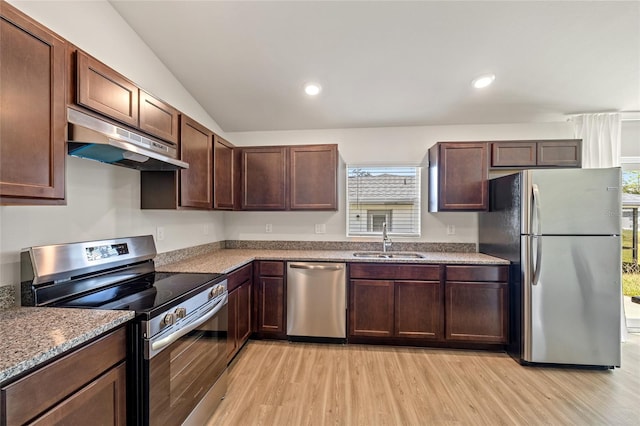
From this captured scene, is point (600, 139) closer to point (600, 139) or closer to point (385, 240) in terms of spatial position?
point (600, 139)

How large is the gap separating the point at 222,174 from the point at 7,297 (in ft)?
6.12

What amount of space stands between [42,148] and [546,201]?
3420 millimetres

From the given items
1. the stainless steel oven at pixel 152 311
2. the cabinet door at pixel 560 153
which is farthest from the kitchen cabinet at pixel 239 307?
the cabinet door at pixel 560 153

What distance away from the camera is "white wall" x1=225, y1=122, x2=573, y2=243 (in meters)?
3.32

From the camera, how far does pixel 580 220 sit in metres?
2.38

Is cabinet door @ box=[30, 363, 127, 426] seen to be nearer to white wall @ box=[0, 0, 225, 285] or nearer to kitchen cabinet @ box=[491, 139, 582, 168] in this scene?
white wall @ box=[0, 0, 225, 285]

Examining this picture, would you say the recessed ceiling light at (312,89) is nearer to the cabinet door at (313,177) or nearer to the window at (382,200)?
the cabinet door at (313,177)

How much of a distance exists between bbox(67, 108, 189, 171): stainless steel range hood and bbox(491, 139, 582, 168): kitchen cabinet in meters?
3.14

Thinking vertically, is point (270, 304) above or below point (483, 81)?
below

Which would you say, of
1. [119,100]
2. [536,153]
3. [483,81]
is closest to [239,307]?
[119,100]

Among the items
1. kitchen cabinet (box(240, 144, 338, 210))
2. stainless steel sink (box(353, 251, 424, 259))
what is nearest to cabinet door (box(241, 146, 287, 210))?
kitchen cabinet (box(240, 144, 338, 210))

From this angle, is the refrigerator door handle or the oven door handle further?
the refrigerator door handle

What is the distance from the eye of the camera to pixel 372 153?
3.48 m

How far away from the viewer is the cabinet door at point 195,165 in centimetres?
224
